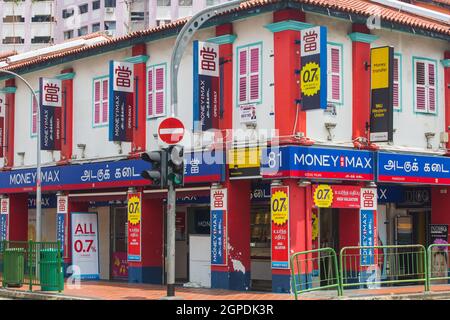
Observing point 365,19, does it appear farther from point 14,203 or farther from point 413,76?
point 14,203

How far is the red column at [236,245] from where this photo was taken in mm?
22891

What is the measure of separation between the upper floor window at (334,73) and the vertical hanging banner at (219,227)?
3.71 m

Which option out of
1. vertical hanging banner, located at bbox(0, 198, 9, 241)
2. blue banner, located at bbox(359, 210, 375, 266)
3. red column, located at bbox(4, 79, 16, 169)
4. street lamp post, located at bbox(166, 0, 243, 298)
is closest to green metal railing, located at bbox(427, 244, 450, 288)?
blue banner, located at bbox(359, 210, 375, 266)

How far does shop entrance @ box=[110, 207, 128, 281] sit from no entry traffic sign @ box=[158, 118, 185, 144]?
9.85 metres

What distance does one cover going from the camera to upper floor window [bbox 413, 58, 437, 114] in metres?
24.8

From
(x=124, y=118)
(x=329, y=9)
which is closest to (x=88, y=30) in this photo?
(x=124, y=118)

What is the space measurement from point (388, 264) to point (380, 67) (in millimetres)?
5045

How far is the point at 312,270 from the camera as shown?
2000cm

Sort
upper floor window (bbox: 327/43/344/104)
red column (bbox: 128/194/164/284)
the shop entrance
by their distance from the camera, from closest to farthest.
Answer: upper floor window (bbox: 327/43/344/104)
red column (bbox: 128/194/164/284)
the shop entrance

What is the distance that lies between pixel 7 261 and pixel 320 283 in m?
9.21

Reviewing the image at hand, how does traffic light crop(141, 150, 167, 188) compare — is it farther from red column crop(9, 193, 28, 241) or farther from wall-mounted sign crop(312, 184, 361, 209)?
red column crop(9, 193, 28, 241)

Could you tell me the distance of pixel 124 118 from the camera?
2638 centimetres

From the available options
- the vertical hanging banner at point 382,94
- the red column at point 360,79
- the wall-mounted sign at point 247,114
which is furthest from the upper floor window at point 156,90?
the vertical hanging banner at point 382,94

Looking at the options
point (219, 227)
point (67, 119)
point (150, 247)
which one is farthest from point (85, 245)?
point (219, 227)
